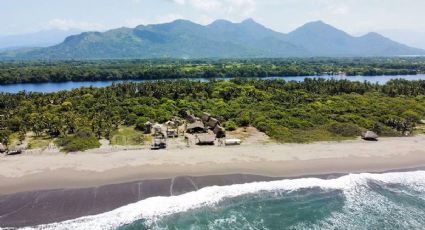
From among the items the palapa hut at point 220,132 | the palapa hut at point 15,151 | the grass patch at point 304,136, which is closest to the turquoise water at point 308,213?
the grass patch at point 304,136

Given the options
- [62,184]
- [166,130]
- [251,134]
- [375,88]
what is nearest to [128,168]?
[62,184]

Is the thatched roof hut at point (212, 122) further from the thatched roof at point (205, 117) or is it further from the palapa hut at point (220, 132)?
the palapa hut at point (220, 132)

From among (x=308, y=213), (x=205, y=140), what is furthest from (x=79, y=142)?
(x=308, y=213)

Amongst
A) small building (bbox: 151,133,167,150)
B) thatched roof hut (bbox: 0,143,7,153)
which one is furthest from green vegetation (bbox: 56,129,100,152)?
small building (bbox: 151,133,167,150)

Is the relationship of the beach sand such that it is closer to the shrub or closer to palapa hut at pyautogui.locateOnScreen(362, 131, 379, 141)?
palapa hut at pyautogui.locateOnScreen(362, 131, 379, 141)

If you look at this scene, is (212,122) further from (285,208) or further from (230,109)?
(285,208)

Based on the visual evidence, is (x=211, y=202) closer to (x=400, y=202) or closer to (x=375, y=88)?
(x=400, y=202)
